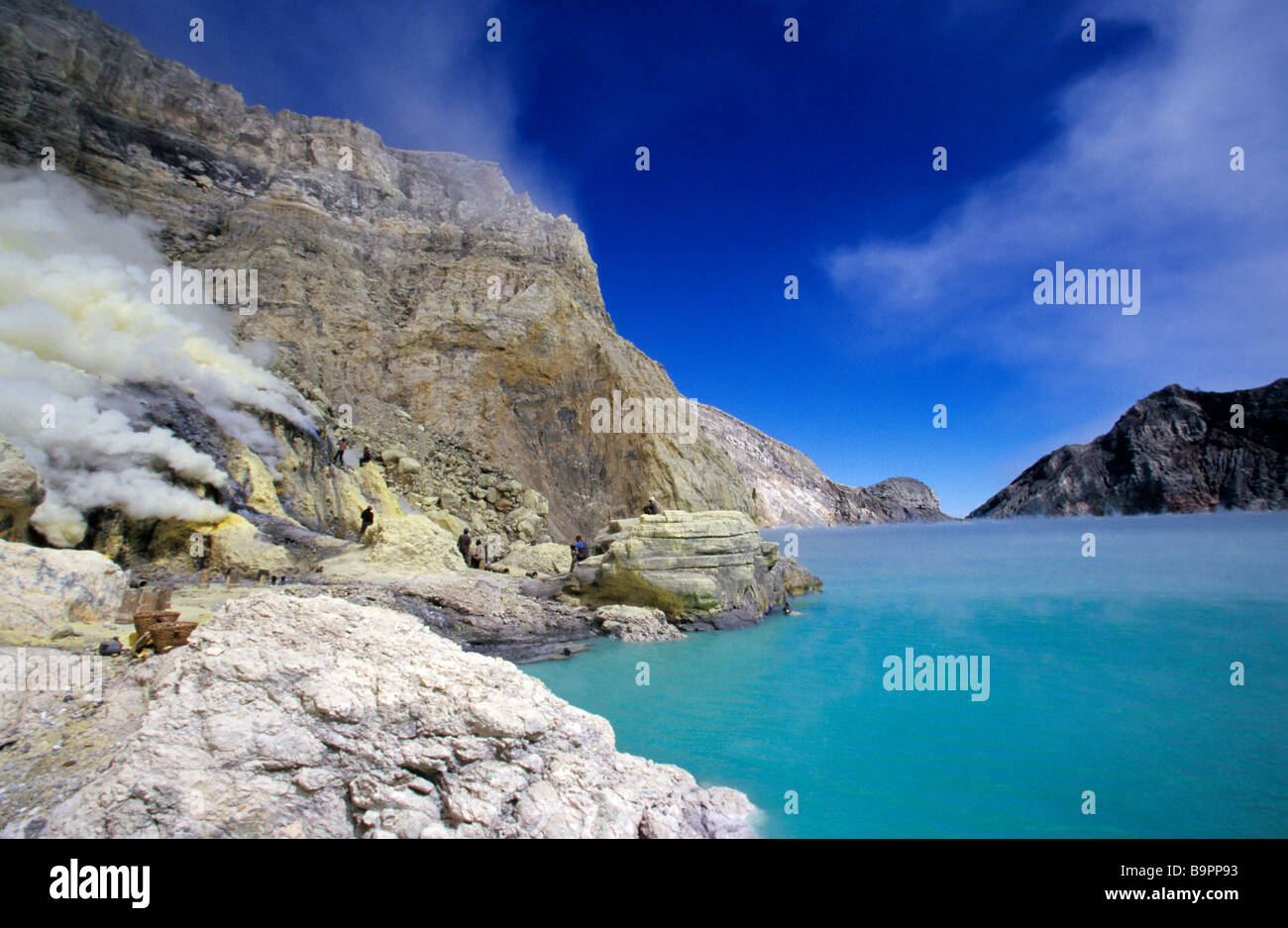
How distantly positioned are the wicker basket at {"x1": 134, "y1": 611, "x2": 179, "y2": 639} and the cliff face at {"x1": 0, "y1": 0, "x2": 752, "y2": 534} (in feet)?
63.0

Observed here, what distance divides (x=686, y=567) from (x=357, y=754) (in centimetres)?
1214

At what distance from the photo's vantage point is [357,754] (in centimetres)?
493

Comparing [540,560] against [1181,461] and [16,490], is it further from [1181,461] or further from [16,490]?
[1181,461]

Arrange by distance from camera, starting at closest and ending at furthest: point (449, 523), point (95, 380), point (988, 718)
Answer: point (988, 718), point (95, 380), point (449, 523)

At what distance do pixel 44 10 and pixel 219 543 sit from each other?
111 feet

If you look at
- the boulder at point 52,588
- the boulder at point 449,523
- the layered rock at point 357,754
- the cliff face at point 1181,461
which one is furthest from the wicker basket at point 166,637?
the cliff face at point 1181,461

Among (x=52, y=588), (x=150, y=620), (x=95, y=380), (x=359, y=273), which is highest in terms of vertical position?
(x=359, y=273)

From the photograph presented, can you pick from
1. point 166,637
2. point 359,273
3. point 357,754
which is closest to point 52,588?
point 166,637

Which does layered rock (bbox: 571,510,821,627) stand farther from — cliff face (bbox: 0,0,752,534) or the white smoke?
cliff face (bbox: 0,0,752,534)

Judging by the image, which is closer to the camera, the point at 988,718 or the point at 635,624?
the point at 988,718

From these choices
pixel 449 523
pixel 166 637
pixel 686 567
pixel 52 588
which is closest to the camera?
pixel 166 637

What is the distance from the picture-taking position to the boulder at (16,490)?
9.23m

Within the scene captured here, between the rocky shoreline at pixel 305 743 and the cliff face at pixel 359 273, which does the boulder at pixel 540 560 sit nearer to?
the cliff face at pixel 359 273

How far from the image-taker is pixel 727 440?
12588 centimetres
